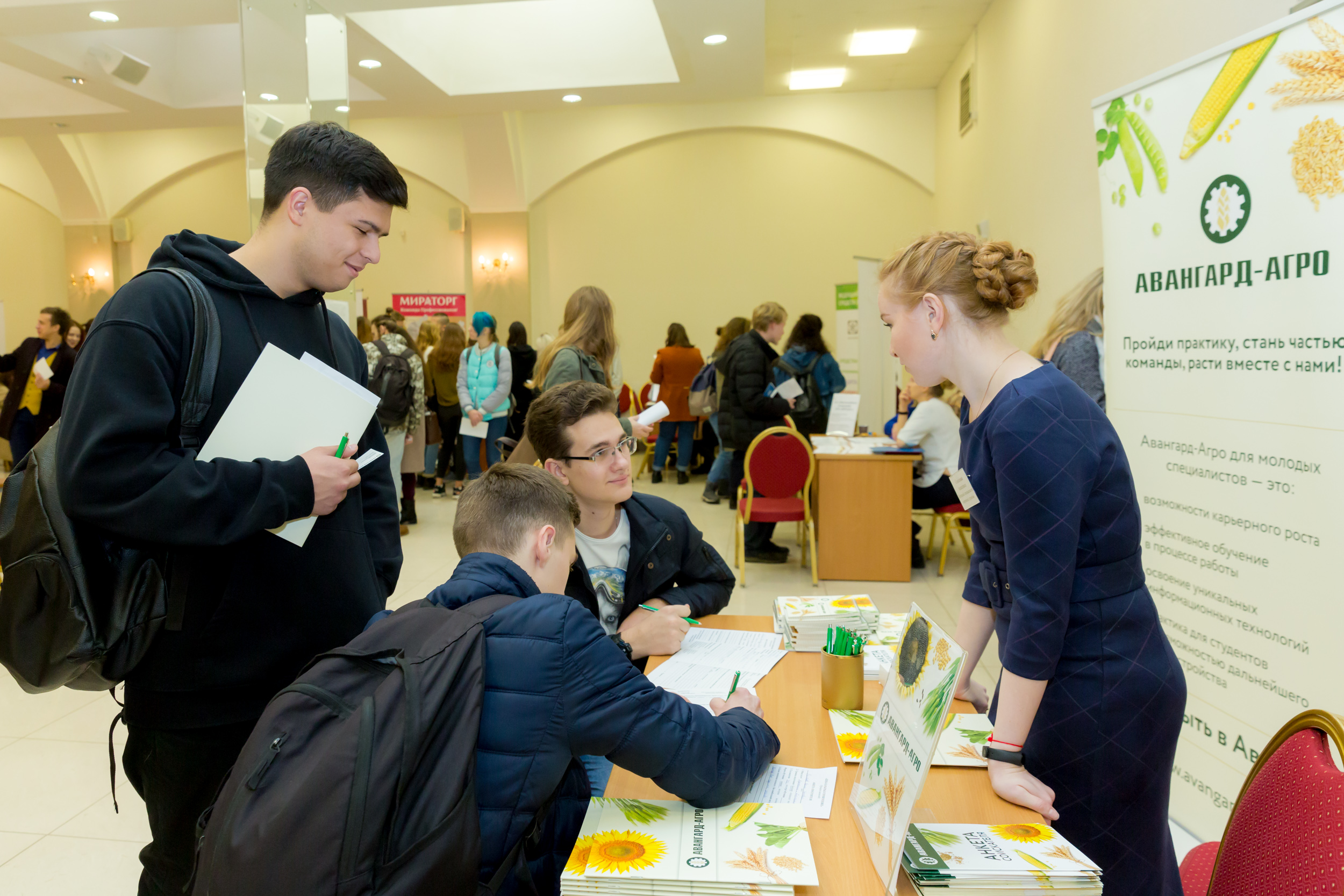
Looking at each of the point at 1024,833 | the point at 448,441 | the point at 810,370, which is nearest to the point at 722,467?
the point at 810,370

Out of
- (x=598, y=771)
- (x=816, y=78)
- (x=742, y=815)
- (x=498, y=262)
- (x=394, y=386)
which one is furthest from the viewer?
(x=498, y=262)

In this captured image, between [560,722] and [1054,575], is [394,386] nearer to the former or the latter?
[560,722]

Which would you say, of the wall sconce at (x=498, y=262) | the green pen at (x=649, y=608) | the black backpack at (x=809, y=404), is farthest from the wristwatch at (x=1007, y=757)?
the wall sconce at (x=498, y=262)

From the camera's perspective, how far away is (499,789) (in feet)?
3.47

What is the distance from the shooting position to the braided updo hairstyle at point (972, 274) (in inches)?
51.8

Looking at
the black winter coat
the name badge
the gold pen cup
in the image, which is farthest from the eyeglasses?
the black winter coat

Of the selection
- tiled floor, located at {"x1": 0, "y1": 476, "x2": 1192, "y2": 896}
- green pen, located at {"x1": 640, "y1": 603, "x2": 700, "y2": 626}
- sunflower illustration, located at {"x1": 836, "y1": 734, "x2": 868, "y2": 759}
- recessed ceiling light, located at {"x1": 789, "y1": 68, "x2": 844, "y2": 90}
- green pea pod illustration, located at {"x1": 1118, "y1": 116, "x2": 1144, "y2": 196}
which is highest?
recessed ceiling light, located at {"x1": 789, "y1": 68, "x2": 844, "y2": 90}

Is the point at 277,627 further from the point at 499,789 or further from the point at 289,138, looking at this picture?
the point at 289,138

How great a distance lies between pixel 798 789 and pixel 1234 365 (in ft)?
4.88

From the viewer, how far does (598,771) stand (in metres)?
1.71

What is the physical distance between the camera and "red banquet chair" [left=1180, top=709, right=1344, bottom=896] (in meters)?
0.93

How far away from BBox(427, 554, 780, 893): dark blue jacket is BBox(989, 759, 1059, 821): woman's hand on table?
1.18 ft

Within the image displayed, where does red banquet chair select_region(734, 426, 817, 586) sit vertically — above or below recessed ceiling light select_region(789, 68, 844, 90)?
below

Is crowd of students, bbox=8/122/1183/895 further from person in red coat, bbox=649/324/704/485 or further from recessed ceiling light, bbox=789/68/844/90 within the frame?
recessed ceiling light, bbox=789/68/844/90
